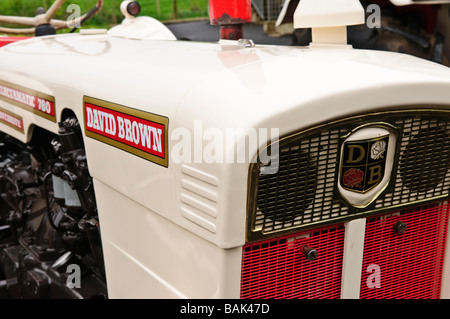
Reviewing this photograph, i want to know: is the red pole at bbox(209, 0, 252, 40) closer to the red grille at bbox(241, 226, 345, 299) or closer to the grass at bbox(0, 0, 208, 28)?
the red grille at bbox(241, 226, 345, 299)

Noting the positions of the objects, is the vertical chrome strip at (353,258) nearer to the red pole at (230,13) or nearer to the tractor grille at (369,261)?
the tractor grille at (369,261)

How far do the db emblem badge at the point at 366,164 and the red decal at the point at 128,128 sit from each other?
0.43m

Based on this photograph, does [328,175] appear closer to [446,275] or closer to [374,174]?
[374,174]

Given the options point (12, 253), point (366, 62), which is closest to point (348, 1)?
point (366, 62)

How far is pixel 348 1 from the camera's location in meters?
1.75

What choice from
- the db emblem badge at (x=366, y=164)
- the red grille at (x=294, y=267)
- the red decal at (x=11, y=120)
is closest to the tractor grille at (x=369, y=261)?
the red grille at (x=294, y=267)

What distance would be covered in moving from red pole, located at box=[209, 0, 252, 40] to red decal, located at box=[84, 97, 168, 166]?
58cm

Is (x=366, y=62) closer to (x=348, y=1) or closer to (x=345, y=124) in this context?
(x=345, y=124)

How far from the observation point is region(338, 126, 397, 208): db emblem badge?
1.36m

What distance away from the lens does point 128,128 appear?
152 centimetres

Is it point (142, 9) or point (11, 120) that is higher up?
point (142, 9)

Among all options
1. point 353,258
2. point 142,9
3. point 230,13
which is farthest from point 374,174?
point 142,9

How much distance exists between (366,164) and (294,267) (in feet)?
1.03
